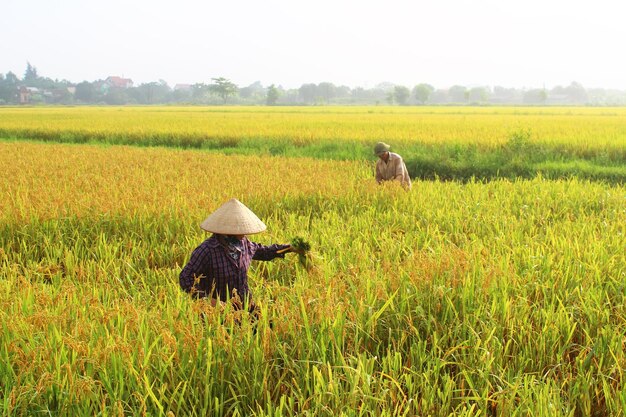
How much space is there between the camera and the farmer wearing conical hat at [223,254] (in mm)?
3094

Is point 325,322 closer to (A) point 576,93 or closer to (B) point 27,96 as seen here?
(B) point 27,96

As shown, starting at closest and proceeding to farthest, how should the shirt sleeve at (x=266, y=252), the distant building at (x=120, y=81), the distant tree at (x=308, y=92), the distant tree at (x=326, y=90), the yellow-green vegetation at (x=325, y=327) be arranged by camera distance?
1. the yellow-green vegetation at (x=325, y=327)
2. the shirt sleeve at (x=266, y=252)
3. the distant tree at (x=308, y=92)
4. the distant tree at (x=326, y=90)
5. the distant building at (x=120, y=81)

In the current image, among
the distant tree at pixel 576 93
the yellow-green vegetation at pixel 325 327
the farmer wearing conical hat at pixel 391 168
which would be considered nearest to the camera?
the yellow-green vegetation at pixel 325 327

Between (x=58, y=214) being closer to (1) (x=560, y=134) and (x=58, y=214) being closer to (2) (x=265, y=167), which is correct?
(2) (x=265, y=167)

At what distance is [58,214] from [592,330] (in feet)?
15.9

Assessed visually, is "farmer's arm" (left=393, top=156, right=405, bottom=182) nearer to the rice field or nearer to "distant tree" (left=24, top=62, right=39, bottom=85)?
the rice field

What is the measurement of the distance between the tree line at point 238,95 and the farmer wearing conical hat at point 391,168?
89436 millimetres

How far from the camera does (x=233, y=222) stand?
3.09 m

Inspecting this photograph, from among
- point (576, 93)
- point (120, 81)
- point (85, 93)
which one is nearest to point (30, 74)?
point (120, 81)

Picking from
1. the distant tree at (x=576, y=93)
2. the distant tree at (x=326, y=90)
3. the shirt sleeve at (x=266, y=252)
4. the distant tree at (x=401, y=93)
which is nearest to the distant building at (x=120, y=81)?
the distant tree at (x=326, y=90)

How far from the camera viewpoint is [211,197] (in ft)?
21.5

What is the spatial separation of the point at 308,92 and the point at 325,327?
145m

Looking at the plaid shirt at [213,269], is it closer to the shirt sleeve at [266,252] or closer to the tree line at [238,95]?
the shirt sleeve at [266,252]

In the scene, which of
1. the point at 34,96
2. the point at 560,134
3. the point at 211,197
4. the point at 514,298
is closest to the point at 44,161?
the point at 211,197
